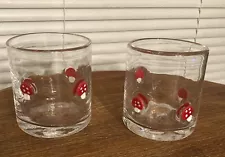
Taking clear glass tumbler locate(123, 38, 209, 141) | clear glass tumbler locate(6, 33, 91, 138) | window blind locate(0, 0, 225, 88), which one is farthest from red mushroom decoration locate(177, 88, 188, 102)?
window blind locate(0, 0, 225, 88)

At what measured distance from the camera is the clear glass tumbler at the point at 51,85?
1.58 feet

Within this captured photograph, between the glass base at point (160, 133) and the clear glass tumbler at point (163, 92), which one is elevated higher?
the clear glass tumbler at point (163, 92)

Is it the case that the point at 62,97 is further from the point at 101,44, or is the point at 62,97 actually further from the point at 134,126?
the point at 101,44

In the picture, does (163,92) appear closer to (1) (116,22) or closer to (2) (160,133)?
(2) (160,133)

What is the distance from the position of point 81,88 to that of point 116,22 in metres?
0.32

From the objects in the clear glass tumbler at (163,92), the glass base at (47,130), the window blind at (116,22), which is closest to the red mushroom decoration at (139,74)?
the clear glass tumbler at (163,92)

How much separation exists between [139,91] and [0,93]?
0.26 meters

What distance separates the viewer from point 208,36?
94cm

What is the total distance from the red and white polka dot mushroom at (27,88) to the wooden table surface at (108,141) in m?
0.05

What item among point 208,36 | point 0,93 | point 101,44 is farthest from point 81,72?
point 208,36

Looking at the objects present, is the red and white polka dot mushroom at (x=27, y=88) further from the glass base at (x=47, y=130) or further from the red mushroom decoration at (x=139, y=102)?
the red mushroom decoration at (x=139, y=102)

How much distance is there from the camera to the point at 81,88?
519mm

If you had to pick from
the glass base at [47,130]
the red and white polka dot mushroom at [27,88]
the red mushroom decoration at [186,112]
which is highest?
the red and white polka dot mushroom at [27,88]

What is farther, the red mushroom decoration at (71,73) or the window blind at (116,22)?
the window blind at (116,22)
